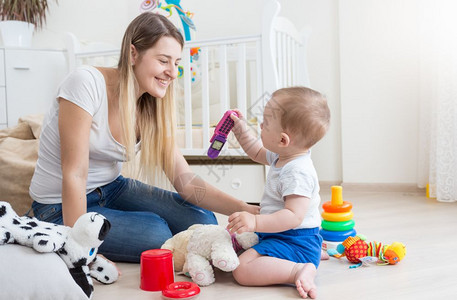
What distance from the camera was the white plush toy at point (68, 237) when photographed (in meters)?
0.97

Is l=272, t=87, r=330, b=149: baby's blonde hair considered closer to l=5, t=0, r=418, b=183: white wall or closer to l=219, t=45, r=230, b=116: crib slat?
l=219, t=45, r=230, b=116: crib slat

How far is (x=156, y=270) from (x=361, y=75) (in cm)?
184

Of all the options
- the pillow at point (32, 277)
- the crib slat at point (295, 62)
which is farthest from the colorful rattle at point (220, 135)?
the crib slat at point (295, 62)

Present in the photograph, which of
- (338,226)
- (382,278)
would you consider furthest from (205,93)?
(382,278)

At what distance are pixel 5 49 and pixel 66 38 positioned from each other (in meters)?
0.43

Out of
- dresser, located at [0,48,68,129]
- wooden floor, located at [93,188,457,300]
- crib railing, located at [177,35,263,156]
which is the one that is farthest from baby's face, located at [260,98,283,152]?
dresser, located at [0,48,68,129]

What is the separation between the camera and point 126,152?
1.28 meters

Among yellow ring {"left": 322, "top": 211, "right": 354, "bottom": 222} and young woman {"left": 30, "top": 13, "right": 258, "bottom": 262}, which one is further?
yellow ring {"left": 322, "top": 211, "right": 354, "bottom": 222}

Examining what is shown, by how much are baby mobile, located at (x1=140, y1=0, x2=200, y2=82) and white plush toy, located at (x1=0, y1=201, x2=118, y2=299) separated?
166 centimetres

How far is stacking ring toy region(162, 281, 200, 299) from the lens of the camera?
100 cm

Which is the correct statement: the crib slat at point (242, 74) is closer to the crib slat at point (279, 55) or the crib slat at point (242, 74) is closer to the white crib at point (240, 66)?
the white crib at point (240, 66)

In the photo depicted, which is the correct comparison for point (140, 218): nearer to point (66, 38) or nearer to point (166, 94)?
point (166, 94)

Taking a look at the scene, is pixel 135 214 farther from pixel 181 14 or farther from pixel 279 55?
pixel 181 14

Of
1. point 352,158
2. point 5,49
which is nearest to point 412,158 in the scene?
point 352,158
